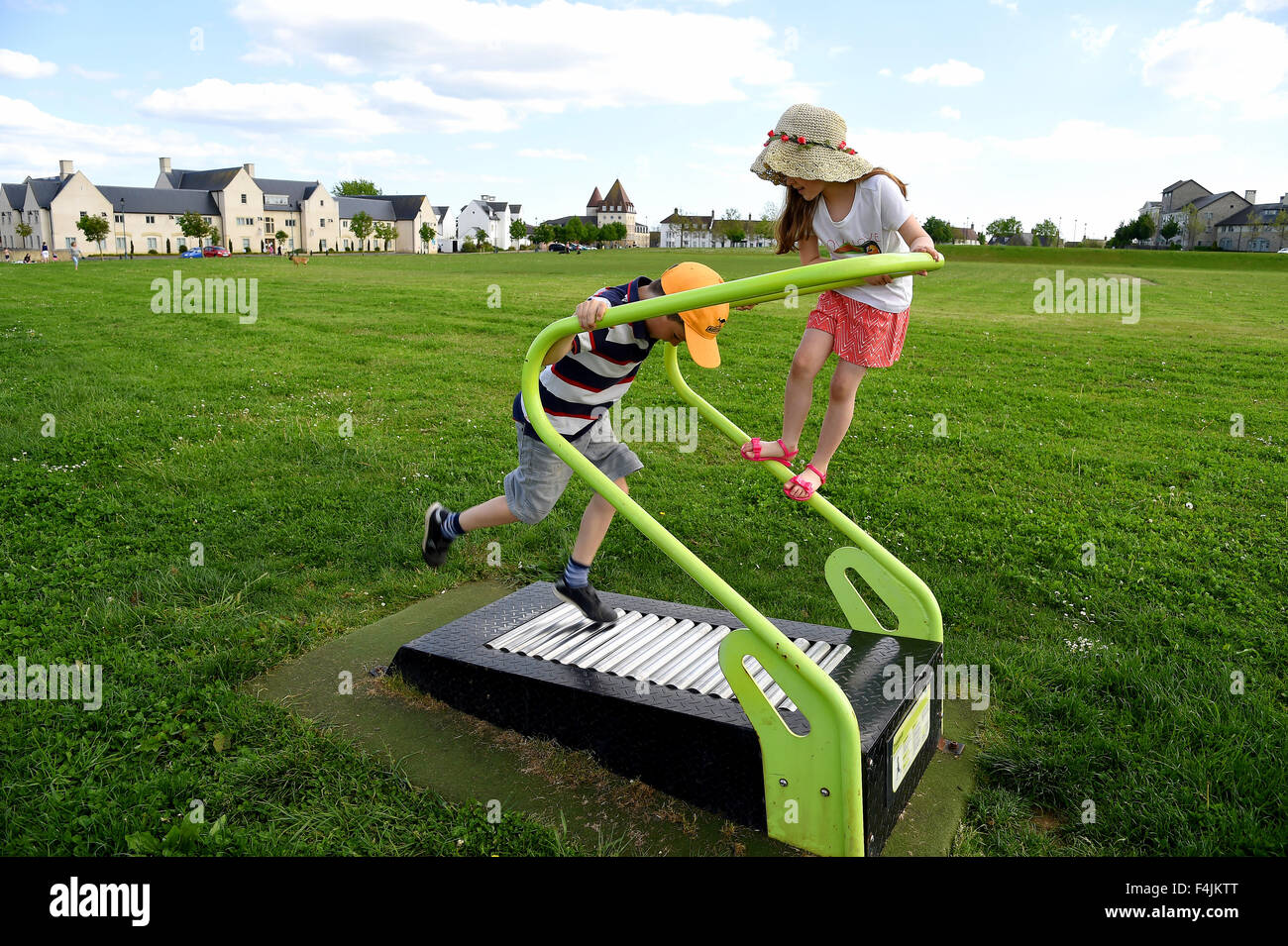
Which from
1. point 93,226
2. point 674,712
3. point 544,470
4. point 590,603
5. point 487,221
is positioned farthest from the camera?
point 487,221

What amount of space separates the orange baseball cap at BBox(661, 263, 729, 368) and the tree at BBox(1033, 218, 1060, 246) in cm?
10045

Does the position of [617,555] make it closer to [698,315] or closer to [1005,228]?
[698,315]

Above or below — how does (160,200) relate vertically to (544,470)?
above

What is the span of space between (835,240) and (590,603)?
171 cm

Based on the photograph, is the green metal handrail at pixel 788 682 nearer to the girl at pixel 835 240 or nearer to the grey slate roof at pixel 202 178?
the girl at pixel 835 240

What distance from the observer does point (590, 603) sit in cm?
360

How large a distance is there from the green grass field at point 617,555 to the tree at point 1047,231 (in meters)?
Result: 92.9

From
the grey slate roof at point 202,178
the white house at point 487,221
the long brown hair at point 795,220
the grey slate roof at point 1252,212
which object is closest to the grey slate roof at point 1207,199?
the grey slate roof at point 1252,212

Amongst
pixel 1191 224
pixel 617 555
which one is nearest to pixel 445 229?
pixel 1191 224

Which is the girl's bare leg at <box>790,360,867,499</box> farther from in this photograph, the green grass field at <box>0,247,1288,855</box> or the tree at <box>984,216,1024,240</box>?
the tree at <box>984,216,1024,240</box>

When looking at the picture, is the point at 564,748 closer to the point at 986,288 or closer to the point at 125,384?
the point at 125,384

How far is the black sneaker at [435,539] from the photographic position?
3.78 meters

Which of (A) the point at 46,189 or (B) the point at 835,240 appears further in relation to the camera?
(A) the point at 46,189
